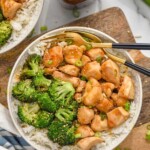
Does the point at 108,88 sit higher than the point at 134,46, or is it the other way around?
the point at 134,46

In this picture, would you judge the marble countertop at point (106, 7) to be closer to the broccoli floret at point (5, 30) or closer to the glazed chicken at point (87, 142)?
the broccoli floret at point (5, 30)

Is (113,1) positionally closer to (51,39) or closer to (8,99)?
(51,39)

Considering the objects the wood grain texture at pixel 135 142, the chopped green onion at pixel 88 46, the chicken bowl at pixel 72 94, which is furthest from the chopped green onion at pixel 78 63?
the wood grain texture at pixel 135 142

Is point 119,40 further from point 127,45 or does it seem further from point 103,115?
point 103,115

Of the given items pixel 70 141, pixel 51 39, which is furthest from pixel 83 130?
pixel 51 39

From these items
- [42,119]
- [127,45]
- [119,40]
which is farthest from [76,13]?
[42,119]

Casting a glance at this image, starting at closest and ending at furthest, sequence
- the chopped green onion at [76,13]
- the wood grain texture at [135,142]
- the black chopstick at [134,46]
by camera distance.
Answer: the black chopstick at [134,46] → the wood grain texture at [135,142] → the chopped green onion at [76,13]
